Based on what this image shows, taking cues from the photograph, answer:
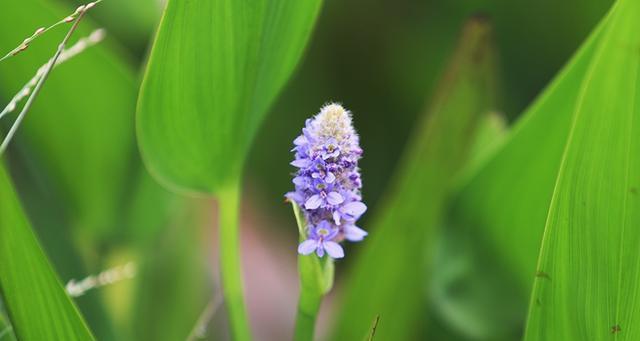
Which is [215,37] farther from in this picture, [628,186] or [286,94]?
[286,94]

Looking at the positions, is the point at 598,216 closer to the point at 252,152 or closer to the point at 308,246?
the point at 308,246

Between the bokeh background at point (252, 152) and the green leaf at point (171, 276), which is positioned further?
the green leaf at point (171, 276)

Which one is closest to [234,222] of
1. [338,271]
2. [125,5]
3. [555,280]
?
[555,280]

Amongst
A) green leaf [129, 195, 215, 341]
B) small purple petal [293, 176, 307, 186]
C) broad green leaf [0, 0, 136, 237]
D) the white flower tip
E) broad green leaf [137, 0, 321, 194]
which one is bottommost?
green leaf [129, 195, 215, 341]

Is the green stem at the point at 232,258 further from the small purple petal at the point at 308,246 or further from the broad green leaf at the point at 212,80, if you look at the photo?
the small purple petal at the point at 308,246

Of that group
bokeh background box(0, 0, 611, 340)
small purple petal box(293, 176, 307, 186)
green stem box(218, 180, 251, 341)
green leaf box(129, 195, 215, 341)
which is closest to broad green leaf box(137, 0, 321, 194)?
green stem box(218, 180, 251, 341)

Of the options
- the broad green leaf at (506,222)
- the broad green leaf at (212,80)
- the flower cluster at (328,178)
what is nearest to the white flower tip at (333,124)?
the flower cluster at (328,178)

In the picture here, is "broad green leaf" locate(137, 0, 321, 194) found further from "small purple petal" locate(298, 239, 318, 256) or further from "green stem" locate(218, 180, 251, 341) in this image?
"small purple petal" locate(298, 239, 318, 256)
